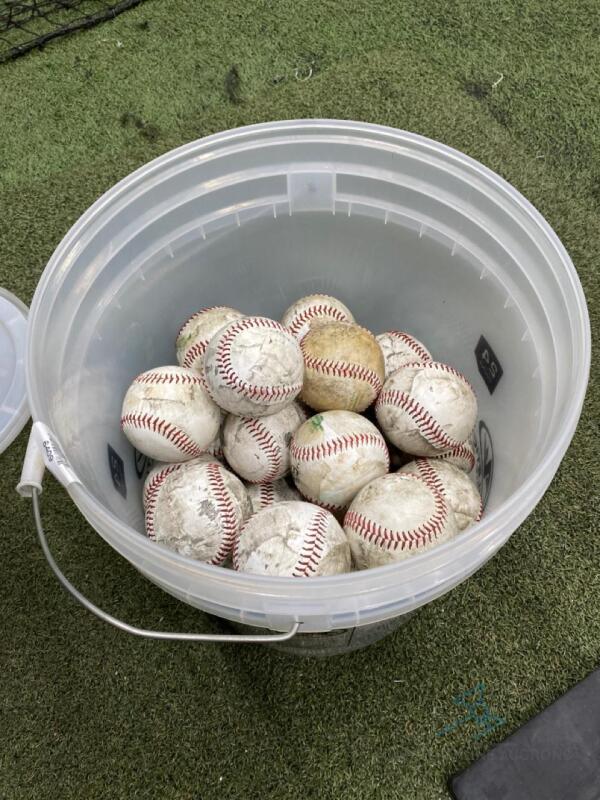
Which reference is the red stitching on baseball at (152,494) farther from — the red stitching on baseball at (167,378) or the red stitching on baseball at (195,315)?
the red stitching on baseball at (195,315)

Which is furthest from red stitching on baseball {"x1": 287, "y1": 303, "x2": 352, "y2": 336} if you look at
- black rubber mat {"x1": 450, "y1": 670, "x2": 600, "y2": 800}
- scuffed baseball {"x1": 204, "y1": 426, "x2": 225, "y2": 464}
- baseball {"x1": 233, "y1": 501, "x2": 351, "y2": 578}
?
black rubber mat {"x1": 450, "y1": 670, "x2": 600, "y2": 800}

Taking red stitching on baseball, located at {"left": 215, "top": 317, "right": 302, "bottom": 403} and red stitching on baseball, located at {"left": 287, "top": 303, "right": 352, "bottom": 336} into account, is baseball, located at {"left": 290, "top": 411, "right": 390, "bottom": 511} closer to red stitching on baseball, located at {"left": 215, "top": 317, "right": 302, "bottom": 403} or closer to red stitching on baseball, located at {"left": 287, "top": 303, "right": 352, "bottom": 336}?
red stitching on baseball, located at {"left": 215, "top": 317, "right": 302, "bottom": 403}

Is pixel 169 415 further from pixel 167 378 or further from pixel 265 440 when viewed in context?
pixel 265 440

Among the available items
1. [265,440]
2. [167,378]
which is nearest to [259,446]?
[265,440]

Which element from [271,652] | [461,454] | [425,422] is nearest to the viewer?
[425,422]

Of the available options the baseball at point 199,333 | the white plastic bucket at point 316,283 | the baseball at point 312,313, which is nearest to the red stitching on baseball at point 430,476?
the white plastic bucket at point 316,283

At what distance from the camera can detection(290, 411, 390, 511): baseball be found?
1373 millimetres

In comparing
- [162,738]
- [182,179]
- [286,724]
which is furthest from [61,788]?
[182,179]

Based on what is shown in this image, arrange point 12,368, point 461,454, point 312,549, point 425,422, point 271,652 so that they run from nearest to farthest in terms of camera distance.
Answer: point 312,549 < point 425,422 < point 461,454 < point 271,652 < point 12,368

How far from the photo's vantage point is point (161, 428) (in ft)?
4.53

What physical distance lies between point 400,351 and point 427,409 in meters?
0.26

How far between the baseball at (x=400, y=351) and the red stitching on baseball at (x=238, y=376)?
33 cm

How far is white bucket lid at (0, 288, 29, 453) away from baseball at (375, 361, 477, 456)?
1.14 metres

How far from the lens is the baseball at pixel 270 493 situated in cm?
150
